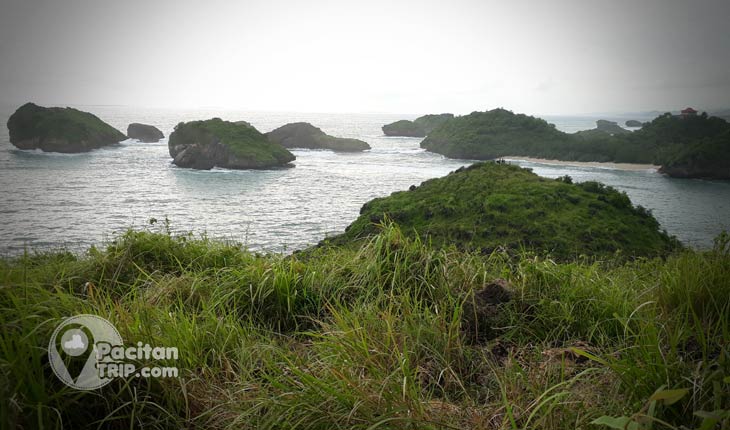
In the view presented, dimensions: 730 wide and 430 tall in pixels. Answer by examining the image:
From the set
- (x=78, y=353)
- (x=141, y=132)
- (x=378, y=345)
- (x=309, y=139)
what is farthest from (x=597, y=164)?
(x=141, y=132)

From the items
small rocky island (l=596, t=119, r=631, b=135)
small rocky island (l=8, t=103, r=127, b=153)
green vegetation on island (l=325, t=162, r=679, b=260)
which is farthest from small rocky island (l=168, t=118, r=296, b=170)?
small rocky island (l=596, t=119, r=631, b=135)

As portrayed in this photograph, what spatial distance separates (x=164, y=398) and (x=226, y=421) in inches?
15.5

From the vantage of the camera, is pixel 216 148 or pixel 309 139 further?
pixel 309 139

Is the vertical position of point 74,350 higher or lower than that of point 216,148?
lower

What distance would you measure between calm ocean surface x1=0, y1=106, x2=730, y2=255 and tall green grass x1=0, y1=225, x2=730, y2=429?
4.08 meters

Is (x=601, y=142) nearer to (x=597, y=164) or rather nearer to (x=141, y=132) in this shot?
(x=597, y=164)

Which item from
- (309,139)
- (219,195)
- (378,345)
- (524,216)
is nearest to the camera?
(378,345)

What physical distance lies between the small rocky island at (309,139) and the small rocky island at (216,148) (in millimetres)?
28228

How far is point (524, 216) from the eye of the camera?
33.0m

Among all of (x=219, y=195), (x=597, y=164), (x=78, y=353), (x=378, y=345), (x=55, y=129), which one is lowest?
(x=219, y=195)

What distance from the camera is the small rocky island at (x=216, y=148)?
217 feet

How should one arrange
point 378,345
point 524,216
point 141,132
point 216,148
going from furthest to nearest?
point 141,132, point 216,148, point 524,216, point 378,345

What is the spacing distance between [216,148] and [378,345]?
7061 cm

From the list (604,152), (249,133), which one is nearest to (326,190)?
(249,133)
